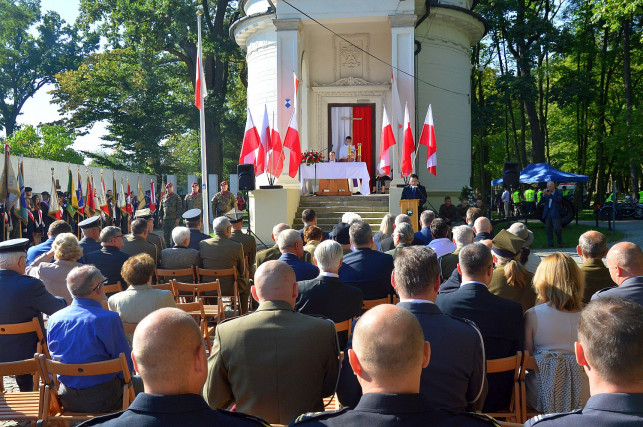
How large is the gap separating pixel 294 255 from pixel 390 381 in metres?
3.94

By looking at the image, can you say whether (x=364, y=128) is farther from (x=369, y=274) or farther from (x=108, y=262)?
(x=369, y=274)

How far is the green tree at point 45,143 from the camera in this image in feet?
126

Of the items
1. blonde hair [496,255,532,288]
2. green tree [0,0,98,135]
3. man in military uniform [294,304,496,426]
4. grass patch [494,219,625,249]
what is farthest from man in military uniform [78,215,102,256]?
green tree [0,0,98,135]

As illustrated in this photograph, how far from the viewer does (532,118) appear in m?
31.2

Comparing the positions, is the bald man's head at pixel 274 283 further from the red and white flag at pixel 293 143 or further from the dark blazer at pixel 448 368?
the red and white flag at pixel 293 143

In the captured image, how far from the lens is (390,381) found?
76.2 inches

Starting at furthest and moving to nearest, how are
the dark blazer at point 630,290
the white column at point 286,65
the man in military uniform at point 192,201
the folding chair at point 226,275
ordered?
the white column at point 286,65 → the man in military uniform at point 192,201 → the folding chair at point 226,275 → the dark blazer at point 630,290

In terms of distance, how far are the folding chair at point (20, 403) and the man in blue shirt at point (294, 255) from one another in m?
2.47

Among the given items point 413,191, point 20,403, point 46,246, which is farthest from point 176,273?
point 413,191

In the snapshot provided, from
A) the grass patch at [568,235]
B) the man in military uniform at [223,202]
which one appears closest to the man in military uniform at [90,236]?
the man in military uniform at [223,202]

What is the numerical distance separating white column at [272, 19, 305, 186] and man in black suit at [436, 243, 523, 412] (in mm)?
12892

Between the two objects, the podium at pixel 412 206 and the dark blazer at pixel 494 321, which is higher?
the podium at pixel 412 206

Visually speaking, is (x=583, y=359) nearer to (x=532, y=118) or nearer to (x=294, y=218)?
(x=294, y=218)

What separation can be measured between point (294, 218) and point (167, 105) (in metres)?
23.5
